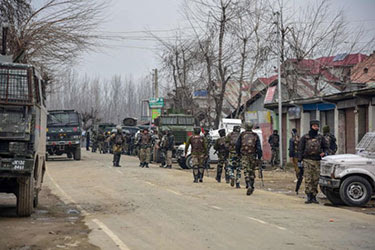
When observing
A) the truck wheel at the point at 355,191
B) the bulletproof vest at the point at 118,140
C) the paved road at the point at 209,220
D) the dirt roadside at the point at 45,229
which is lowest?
the dirt roadside at the point at 45,229

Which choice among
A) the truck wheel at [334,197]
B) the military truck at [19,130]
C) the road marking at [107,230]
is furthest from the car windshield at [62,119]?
the military truck at [19,130]

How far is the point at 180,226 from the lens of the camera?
1023 centimetres

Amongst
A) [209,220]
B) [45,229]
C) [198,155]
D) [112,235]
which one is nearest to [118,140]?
[198,155]

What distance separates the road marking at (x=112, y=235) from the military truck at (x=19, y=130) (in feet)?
4.86

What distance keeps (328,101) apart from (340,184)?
14.0m

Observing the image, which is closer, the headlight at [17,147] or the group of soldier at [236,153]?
the headlight at [17,147]

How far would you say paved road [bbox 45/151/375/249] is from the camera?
873 centimetres

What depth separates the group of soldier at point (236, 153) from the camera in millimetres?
16906

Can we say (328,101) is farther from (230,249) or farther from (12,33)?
(230,249)

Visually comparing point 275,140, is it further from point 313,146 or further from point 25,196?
point 25,196

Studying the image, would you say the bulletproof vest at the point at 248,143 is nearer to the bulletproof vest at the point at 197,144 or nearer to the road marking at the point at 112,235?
the bulletproof vest at the point at 197,144

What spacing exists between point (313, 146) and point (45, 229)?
7371 millimetres

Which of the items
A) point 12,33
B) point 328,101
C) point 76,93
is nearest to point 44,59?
point 12,33

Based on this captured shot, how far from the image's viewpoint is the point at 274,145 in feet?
107
